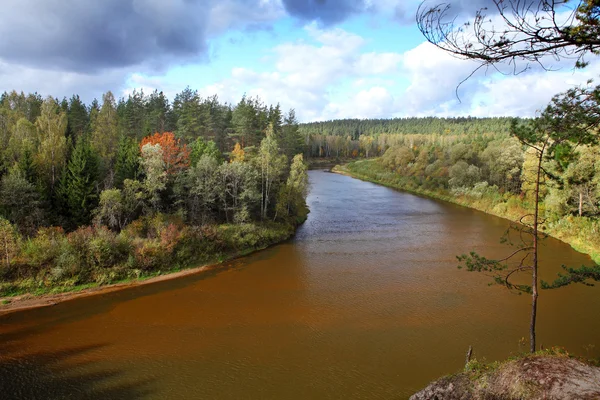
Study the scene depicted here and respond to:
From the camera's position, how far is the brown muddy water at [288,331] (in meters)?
13.0

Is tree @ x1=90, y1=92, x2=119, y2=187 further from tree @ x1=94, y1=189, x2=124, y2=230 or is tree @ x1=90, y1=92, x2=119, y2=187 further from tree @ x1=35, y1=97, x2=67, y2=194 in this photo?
tree @ x1=94, y1=189, x2=124, y2=230

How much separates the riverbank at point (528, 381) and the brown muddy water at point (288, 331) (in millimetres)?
4326

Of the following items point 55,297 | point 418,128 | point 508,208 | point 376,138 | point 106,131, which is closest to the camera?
point 55,297

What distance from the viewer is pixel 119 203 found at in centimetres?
2323

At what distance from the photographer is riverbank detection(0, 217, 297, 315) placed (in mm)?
18672

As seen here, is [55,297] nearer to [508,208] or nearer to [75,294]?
[75,294]

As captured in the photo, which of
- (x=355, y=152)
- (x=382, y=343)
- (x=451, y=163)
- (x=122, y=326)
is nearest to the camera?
(x=382, y=343)

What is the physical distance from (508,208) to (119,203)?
127 feet

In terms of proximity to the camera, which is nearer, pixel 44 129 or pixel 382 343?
pixel 382 343

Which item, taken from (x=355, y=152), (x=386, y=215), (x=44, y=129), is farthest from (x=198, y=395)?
(x=355, y=152)

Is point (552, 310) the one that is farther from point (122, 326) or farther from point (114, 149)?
point (114, 149)

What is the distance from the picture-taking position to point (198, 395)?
40.8 ft

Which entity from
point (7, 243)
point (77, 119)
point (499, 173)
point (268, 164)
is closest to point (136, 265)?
point (7, 243)

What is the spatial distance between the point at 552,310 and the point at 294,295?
516 inches
